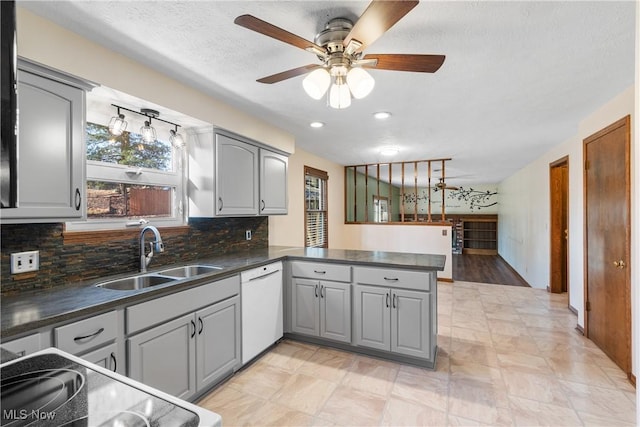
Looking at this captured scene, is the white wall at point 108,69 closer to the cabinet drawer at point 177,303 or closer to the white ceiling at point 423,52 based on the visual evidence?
the white ceiling at point 423,52

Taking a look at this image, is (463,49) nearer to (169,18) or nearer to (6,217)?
(169,18)

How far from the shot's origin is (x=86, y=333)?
1.41m

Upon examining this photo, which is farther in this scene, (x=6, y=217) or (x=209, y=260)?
(x=209, y=260)

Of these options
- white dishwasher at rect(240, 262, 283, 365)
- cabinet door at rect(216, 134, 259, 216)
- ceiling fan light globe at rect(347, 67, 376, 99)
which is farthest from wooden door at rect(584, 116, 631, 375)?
cabinet door at rect(216, 134, 259, 216)

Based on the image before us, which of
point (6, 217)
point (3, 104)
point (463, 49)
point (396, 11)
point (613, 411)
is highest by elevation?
point (463, 49)

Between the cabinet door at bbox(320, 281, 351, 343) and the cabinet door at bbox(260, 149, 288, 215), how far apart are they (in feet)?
3.53

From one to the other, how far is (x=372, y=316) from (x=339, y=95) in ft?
6.22

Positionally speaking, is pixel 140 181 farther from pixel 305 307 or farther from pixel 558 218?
pixel 558 218

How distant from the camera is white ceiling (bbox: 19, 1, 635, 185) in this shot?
1.49 metres

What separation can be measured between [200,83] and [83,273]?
5.17 ft

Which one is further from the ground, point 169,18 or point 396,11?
point 169,18

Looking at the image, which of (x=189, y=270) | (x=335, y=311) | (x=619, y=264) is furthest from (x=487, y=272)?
(x=189, y=270)

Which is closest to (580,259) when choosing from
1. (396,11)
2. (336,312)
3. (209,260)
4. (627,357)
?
(627,357)

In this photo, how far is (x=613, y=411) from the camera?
196 cm
